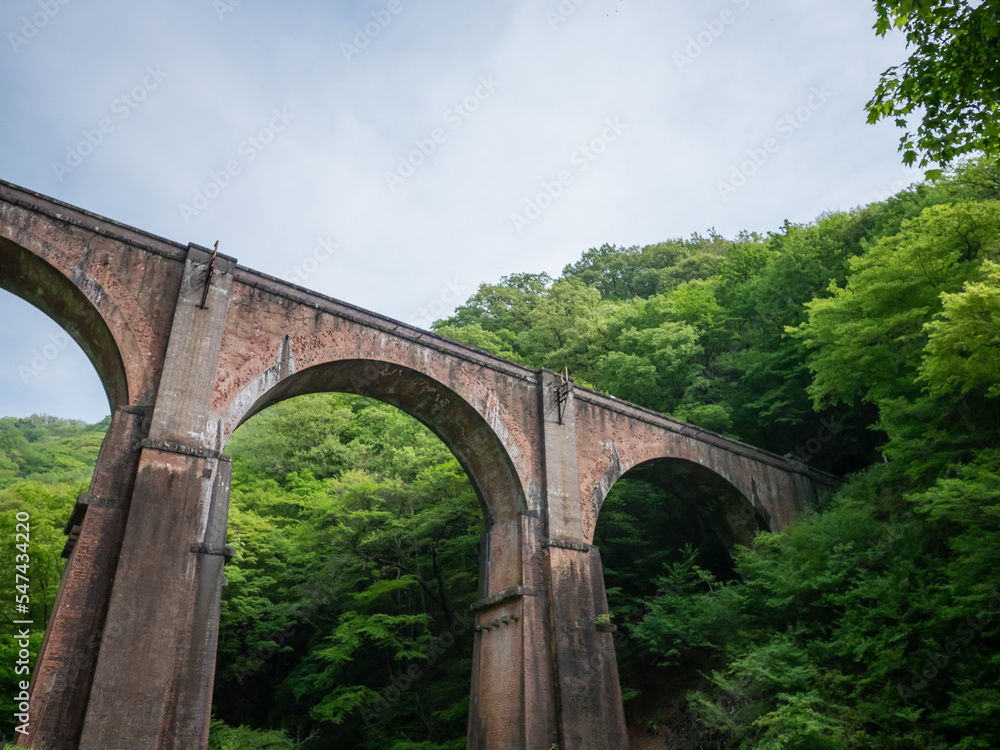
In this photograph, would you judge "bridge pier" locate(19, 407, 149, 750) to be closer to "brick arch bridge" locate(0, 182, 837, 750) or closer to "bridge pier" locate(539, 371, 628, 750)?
"brick arch bridge" locate(0, 182, 837, 750)

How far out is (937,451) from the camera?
40.9 feet

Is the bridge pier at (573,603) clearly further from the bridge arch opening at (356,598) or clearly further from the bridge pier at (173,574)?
the bridge pier at (173,574)

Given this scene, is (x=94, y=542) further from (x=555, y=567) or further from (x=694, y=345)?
(x=694, y=345)

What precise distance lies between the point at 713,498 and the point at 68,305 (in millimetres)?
14272

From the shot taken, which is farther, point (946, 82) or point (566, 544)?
point (566, 544)

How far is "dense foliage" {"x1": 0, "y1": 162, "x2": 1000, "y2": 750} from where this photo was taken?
34.5 ft

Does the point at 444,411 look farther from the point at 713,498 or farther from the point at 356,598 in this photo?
the point at 713,498

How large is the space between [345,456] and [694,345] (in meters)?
12.0

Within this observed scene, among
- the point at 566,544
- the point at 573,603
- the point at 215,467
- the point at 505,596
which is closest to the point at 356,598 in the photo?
the point at 505,596

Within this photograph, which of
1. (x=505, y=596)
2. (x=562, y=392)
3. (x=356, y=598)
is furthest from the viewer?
(x=356, y=598)

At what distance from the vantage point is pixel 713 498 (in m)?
17.6

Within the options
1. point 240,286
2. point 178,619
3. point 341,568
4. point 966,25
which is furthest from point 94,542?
point 966,25

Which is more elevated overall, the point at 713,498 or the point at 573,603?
the point at 713,498

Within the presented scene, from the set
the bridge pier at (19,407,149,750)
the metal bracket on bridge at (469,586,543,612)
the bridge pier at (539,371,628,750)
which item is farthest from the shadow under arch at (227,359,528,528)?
the bridge pier at (19,407,149,750)
